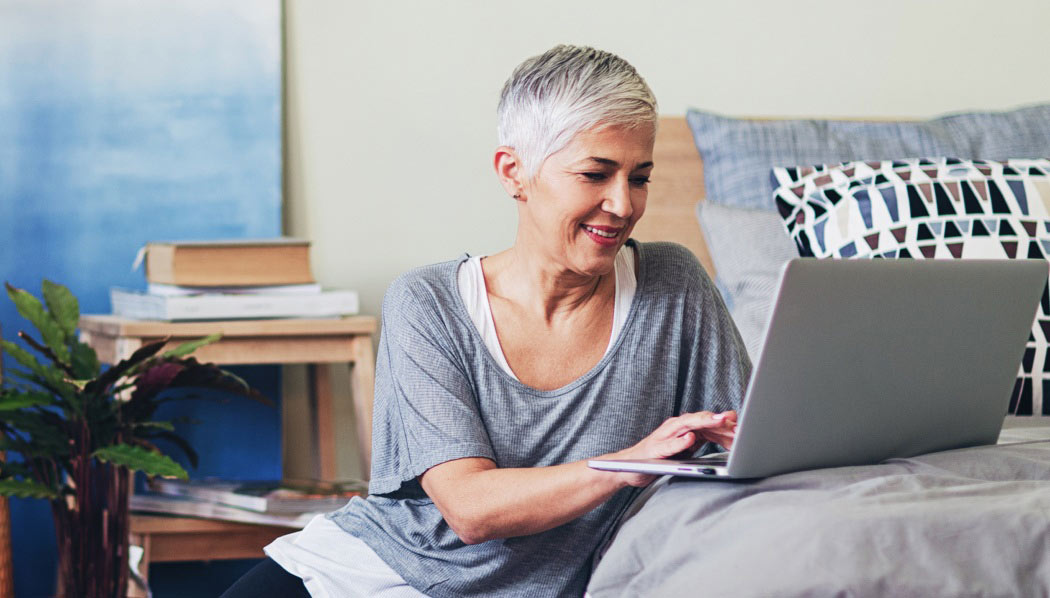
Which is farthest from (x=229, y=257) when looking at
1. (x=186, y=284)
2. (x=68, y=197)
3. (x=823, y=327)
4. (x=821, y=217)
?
(x=823, y=327)

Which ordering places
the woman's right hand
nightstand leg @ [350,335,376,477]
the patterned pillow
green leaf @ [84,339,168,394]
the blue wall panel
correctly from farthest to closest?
the blue wall panel < nightstand leg @ [350,335,376,477] < green leaf @ [84,339,168,394] < the patterned pillow < the woman's right hand

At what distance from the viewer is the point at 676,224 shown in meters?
2.04

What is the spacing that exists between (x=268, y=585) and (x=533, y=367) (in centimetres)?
41

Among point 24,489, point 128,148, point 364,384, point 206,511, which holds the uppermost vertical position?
point 128,148

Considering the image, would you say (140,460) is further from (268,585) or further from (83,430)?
(268,585)

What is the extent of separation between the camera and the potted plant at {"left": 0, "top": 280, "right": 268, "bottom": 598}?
169cm

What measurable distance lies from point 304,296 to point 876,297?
129cm

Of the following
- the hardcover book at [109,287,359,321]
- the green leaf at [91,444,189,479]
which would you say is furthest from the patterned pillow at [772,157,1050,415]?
the green leaf at [91,444,189,479]

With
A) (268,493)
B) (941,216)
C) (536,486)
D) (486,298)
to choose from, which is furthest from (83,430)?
(941,216)

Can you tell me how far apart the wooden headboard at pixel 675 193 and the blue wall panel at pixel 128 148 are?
80cm

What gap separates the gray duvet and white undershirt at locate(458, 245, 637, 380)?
38 cm

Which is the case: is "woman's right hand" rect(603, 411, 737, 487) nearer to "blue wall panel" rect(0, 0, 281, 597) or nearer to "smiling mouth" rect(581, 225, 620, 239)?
"smiling mouth" rect(581, 225, 620, 239)

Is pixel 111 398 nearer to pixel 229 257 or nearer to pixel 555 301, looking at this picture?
pixel 229 257

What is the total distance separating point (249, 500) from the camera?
1.84 meters
